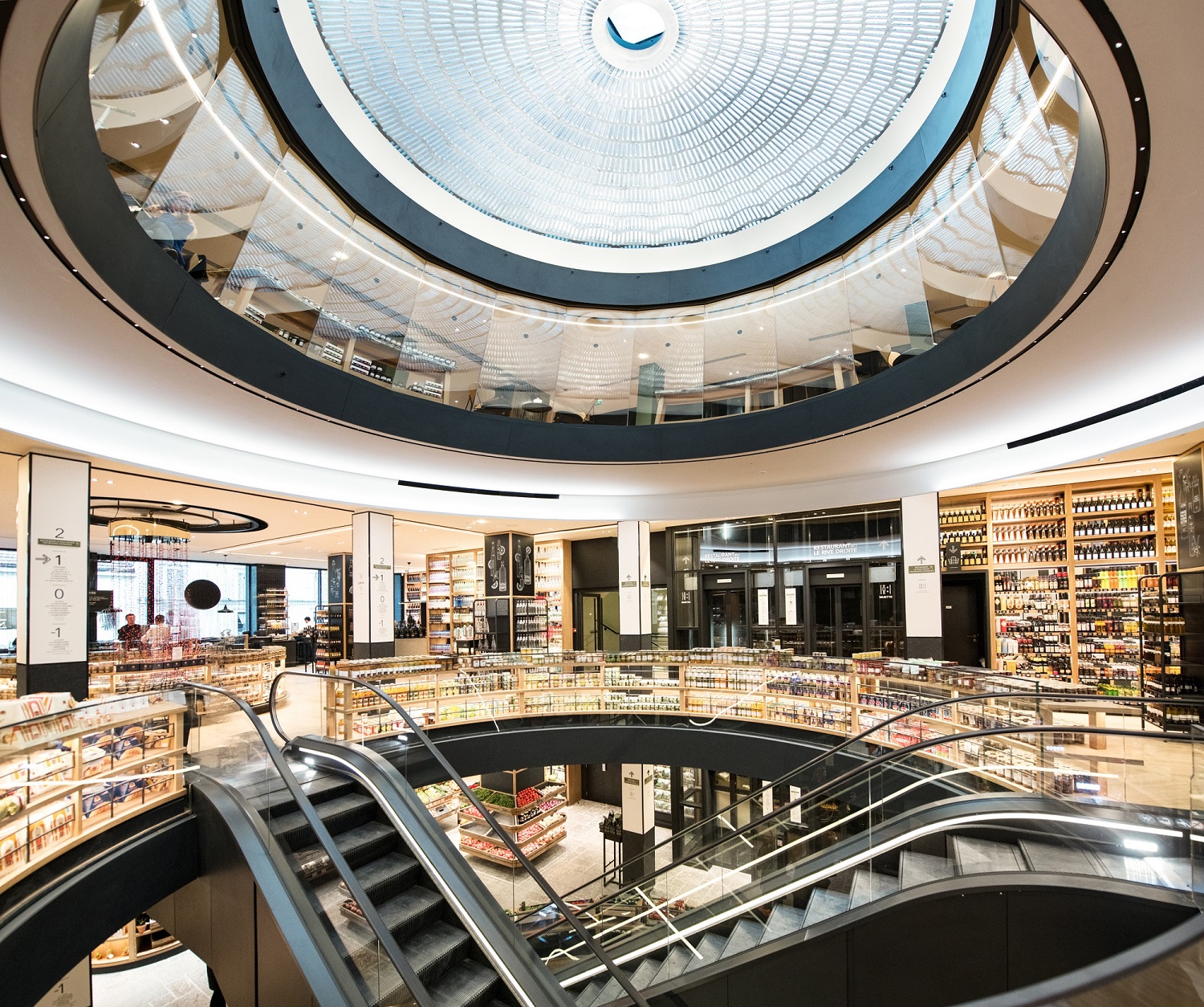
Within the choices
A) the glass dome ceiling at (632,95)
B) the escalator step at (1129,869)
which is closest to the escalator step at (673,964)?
the escalator step at (1129,869)

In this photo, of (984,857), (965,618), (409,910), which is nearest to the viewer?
Result: (984,857)

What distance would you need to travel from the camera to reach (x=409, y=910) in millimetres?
4875

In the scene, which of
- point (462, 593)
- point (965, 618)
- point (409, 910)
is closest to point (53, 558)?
point (409, 910)

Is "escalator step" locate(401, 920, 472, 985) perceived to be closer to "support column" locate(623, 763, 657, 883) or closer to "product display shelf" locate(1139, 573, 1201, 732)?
"product display shelf" locate(1139, 573, 1201, 732)

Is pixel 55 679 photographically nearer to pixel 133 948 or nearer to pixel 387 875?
pixel 387 875

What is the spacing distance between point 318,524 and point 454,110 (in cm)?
936

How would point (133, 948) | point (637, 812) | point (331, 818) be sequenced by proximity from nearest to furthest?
point (331, 818)
point (133, 948)
point (637, 812)

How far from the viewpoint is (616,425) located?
9945mm

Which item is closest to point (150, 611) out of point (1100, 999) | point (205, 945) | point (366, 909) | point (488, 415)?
point (488, 415)

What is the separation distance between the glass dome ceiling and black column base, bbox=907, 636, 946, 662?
21.2 feet

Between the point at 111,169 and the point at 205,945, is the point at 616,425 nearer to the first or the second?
the point at 111,169

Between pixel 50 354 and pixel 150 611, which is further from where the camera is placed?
pixel 150 611

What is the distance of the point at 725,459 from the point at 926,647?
4085 mm

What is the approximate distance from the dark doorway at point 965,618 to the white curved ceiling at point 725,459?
2484 mm
